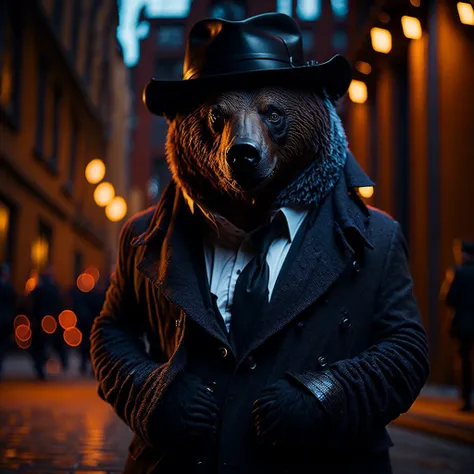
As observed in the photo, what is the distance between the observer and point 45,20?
73.2 ft

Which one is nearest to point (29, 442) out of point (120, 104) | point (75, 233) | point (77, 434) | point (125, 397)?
point (77, 434)

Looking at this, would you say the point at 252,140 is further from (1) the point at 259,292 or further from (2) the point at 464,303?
(2) the point at 464,303

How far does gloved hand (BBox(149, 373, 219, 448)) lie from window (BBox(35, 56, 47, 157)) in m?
21.2

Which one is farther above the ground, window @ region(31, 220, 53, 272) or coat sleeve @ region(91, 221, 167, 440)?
coat sleeve @ region(91, 221, 167, 440)

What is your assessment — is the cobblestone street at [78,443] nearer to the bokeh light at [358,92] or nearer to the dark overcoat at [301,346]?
the dark overcoat at [301,346]

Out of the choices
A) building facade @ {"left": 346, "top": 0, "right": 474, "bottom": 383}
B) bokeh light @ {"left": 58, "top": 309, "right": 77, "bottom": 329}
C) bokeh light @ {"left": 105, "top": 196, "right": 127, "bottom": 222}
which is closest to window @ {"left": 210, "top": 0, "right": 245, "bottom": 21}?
building facade @ {"left": 346, "top": 0, "right": 474, "bottom": 383}

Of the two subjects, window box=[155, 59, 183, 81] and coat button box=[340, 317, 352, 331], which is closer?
coat button box=[340, 317, 352, 331]

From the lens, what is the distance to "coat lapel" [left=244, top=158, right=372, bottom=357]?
2.32 meters

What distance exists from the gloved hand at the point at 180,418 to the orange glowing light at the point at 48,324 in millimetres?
13089

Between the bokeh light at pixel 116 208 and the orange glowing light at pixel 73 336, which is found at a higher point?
the bokeh light at pixel 116 208

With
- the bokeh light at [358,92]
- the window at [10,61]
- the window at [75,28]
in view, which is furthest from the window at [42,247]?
the bokeh light at [358,92]

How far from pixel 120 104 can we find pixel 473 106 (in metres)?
30.9

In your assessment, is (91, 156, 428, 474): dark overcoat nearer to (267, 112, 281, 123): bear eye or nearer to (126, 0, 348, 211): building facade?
(267, 112, 281, 123): bear eye

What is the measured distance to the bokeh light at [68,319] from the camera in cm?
1662
